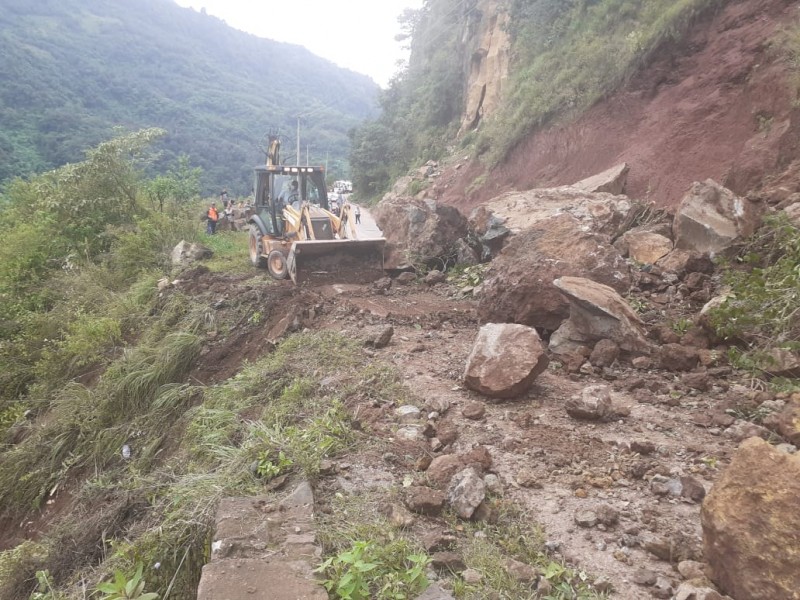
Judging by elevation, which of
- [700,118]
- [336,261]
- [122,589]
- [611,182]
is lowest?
[336,261]

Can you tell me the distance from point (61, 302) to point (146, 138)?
6.12m

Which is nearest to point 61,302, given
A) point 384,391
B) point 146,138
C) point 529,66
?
point 146,138

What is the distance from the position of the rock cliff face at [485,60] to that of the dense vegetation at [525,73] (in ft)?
1.39

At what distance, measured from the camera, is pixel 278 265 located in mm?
9398

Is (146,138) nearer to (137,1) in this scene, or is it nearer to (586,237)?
(586,237)

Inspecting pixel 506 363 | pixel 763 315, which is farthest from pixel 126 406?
pixel 763 315

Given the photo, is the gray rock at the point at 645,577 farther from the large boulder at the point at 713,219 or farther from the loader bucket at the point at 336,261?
the loader bucket at the point at 336,261

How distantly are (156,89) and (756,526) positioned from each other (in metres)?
88.9

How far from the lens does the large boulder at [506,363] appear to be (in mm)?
3949

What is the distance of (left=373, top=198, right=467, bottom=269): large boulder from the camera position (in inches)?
370

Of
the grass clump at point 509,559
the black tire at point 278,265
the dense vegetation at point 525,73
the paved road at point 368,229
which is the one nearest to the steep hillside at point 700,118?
the dense vegetation at point 525,73

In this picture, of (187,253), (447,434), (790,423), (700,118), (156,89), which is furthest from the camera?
(156,89)

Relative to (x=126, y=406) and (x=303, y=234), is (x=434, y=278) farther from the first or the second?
(x=126, y=406)

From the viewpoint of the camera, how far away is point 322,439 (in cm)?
339
